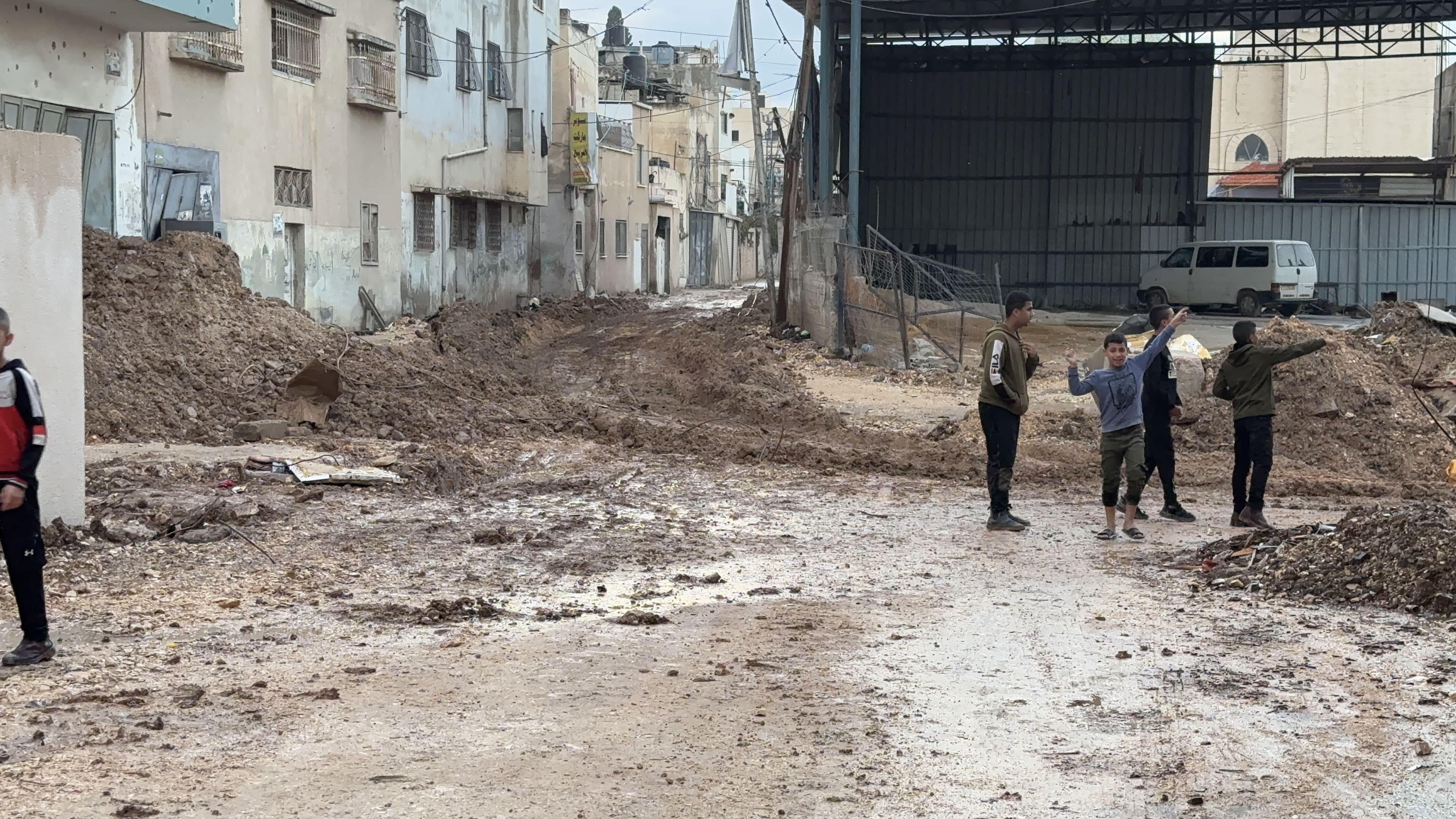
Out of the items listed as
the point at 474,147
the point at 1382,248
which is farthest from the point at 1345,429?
the point at 1382,248

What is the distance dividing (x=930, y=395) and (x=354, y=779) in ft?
46.5

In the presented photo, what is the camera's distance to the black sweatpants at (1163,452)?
11.1 meters

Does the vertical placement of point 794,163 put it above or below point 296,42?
below

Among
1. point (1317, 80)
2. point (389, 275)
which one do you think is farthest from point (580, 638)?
point (1317, 80)

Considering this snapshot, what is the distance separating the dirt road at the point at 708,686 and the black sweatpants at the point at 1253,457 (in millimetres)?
1064

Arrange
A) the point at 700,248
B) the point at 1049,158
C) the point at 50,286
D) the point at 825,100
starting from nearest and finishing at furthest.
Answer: the point at 50,286 < the point at 825,100 < the point at 1049,158 < the point at 700,248

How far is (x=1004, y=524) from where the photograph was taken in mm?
10453

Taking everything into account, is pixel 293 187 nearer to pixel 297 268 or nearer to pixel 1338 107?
pixel 297 268

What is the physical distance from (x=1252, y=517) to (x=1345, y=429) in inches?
205

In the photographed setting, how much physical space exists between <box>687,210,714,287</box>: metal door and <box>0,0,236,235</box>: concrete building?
1750 inches

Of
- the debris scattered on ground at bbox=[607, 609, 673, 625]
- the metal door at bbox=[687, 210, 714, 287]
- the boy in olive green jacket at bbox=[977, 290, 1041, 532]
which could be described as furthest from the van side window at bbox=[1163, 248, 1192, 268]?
the metal door at bbox=[687, 210, 714, 287]

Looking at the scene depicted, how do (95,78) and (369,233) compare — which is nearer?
(95,78)

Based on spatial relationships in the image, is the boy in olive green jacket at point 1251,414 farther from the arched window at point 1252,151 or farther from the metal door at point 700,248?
the metal door at point 700,248

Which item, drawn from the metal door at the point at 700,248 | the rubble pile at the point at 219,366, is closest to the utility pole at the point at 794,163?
the rubble pile at the point at 219,366
